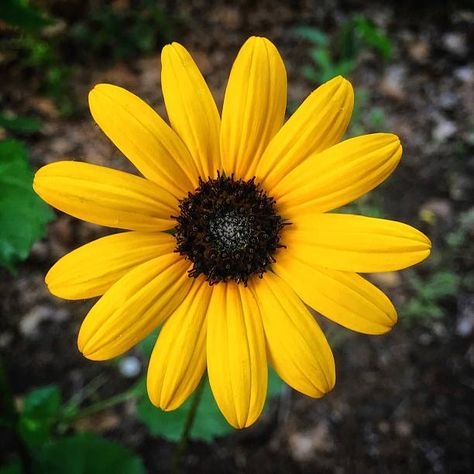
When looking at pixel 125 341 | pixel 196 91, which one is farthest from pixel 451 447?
pixel 196 91

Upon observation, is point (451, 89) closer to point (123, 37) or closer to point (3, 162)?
point (123, 37)

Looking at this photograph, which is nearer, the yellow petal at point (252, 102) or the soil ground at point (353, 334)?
the yellow petal at point (252, 102)

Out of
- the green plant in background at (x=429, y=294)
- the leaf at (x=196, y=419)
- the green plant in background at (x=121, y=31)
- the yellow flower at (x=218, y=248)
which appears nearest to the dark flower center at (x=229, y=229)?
the yellow flower at (x=218, y=248)

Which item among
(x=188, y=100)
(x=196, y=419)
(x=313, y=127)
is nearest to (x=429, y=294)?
(x=196, y=419)

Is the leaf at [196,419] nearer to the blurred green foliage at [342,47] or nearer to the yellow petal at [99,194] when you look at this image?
the yellow petal at [99,194]

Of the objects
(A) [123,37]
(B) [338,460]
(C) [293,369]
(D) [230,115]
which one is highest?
(D) [230,115]

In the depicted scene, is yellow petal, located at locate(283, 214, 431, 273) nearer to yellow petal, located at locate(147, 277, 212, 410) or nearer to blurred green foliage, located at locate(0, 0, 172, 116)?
yellow petal, located at locate(147, 277, 212, 410)

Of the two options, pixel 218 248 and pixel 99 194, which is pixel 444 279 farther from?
pixel 99 194
